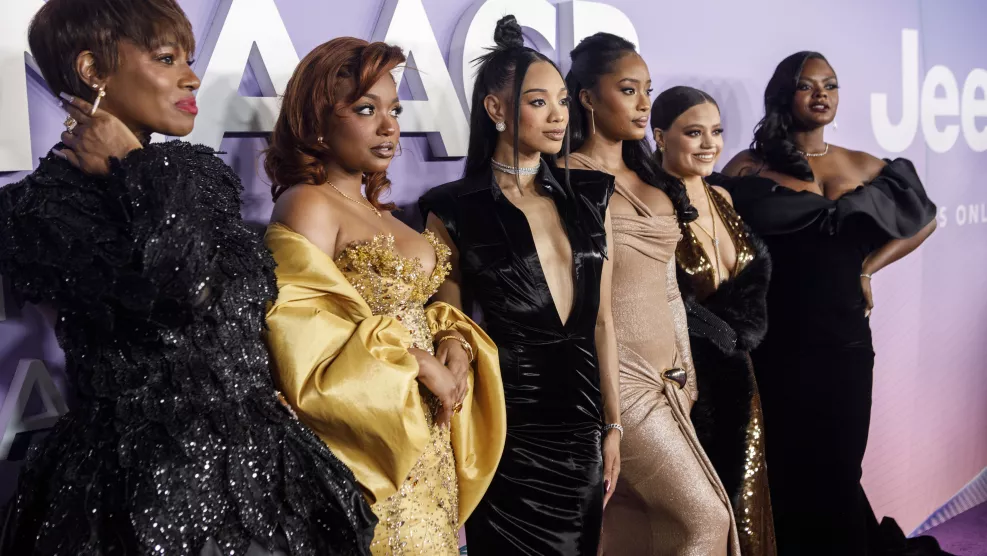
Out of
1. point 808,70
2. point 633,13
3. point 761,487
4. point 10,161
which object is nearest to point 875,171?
point 808,70

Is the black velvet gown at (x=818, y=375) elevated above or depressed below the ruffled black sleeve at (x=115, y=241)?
below

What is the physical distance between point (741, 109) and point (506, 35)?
182 cm

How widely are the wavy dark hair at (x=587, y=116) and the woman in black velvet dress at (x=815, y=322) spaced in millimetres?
658

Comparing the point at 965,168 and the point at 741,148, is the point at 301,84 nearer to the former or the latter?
the point at 741,148

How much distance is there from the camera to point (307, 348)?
7.06 ft

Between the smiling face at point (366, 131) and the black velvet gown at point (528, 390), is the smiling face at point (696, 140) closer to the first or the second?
the black velvet gown at point (528, 390)

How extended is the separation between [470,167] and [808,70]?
1.86m

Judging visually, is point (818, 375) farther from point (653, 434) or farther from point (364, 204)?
point (364, 204)

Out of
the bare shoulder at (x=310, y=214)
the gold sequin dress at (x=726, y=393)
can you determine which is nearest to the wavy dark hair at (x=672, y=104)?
the gold sequin dress at (x=726, y=393)

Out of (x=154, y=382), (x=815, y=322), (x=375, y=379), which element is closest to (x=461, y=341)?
(x=375, y=379)

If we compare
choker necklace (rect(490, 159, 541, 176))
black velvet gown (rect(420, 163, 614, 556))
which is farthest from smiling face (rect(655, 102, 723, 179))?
black velvet gown (rect(420, 163, 614, 556))

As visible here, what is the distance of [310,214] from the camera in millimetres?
2365

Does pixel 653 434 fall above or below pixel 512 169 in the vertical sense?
below

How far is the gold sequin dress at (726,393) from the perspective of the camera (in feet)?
11.0
